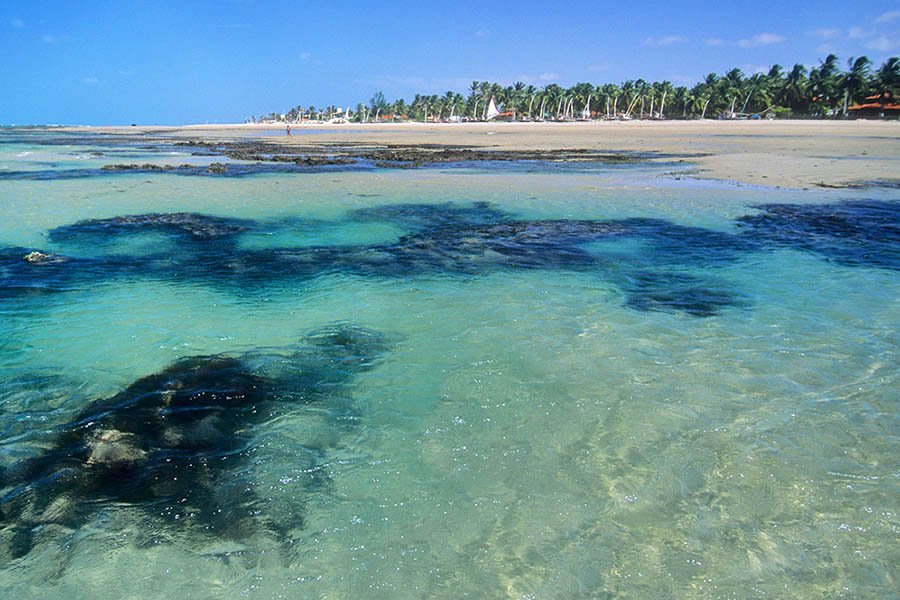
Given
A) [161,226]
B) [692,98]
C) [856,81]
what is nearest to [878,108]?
[856,81]

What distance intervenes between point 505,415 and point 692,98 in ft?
382

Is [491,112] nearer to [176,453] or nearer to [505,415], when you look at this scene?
[505,415]

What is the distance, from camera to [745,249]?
38.4 ft

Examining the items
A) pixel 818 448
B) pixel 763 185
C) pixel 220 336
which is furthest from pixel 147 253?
pixel 763 185

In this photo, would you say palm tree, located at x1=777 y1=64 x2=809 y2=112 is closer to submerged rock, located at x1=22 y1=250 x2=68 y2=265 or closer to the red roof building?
the red roof building

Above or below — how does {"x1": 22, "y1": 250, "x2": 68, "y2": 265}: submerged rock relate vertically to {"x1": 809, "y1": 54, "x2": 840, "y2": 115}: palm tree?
below

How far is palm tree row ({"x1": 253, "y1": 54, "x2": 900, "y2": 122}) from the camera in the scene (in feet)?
272

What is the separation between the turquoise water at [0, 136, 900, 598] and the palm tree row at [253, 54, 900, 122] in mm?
92480

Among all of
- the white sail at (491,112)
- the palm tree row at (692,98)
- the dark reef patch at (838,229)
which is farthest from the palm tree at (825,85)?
the dark reef patch at (838,229)

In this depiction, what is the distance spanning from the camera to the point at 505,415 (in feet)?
17.1

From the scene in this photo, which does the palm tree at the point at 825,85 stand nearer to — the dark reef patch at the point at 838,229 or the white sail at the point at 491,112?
the white sail at the point at 491,112

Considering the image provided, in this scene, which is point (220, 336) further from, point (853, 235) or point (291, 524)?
point (853, 235)

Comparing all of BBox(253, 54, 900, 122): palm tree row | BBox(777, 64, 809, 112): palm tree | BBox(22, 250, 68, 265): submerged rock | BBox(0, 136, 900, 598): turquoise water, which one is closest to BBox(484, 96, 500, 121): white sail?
BBox(253, 54, 900, 122): palm tree row

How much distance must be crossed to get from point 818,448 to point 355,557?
12.9 feet
